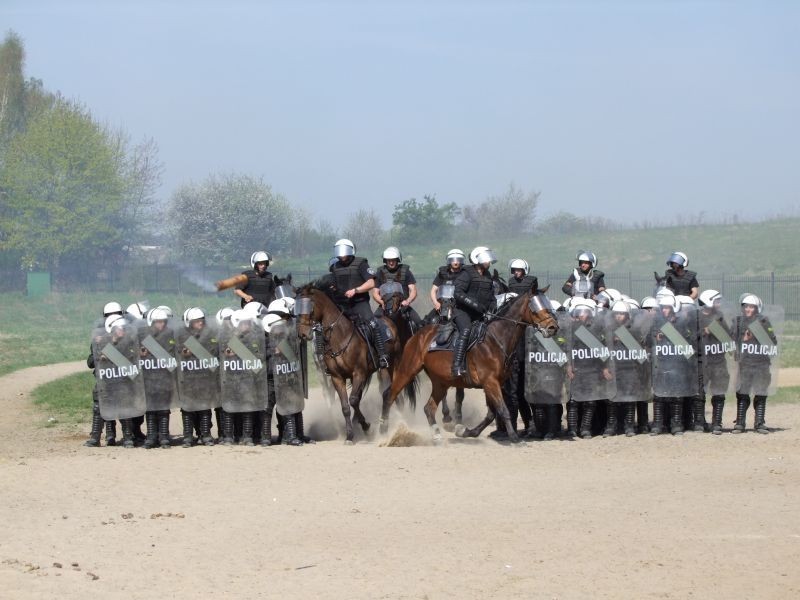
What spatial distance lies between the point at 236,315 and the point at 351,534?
6.39 m

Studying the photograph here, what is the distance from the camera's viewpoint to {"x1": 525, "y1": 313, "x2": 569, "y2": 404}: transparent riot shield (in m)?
16.7

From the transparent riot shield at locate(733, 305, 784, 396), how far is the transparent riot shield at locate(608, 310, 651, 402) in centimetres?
122

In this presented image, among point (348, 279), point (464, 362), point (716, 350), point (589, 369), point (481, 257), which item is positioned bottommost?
point (589, 369)

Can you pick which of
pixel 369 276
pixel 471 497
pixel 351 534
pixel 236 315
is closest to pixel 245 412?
pixel 236 315

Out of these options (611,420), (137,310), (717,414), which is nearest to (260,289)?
(137,310)

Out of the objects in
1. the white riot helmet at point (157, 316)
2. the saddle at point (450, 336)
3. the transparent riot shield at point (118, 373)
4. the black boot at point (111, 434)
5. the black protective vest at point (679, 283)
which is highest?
the black protective vest at point (679, 283)

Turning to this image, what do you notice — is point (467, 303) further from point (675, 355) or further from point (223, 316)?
point (223, 316)

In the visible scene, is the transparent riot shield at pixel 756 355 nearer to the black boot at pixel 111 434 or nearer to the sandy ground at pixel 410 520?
the sandy ground at pixel 410 520

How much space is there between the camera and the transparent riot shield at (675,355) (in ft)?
55.1

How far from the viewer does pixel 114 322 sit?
53.3 ft

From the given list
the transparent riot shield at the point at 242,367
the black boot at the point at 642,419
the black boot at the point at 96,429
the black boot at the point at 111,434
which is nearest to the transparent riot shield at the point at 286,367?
the transparent riot shield at the point at 242,367

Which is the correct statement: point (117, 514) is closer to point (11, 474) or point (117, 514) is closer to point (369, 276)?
point (11, 474)

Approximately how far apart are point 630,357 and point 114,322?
6.67 m

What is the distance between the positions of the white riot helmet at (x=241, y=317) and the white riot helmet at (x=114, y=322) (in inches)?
53.6
